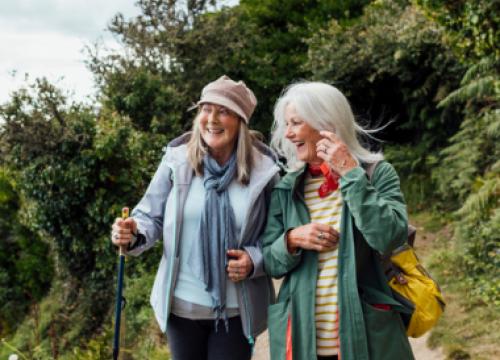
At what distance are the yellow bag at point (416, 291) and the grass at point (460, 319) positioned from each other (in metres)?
2.24

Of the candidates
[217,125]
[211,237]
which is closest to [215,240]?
[211,237]

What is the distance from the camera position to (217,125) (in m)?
2.20

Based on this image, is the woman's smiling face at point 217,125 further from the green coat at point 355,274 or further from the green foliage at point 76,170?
the green foliage at point 76,170

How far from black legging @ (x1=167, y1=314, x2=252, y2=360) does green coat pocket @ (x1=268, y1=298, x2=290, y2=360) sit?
0.31m

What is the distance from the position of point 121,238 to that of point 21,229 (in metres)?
7.23

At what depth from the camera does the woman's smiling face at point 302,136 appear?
1.90m

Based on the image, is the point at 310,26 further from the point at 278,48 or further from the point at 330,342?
the point at 330,342

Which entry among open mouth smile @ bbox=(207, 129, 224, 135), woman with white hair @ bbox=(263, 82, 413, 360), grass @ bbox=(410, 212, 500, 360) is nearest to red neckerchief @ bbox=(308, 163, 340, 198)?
woman with white hair @ bbox=(263, 82, 413, 360)

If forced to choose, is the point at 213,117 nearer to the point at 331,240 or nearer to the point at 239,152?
the point at 239,152

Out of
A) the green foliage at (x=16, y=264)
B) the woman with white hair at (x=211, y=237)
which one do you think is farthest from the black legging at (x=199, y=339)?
the green foliage at (x=16, y=264)

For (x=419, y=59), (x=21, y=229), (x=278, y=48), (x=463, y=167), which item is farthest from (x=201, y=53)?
(x=463, y=167)

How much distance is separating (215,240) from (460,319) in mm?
3398

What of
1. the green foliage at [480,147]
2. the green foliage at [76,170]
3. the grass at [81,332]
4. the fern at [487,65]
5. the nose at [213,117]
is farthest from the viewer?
the green foliage at [76,170]

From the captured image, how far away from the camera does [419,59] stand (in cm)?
959
